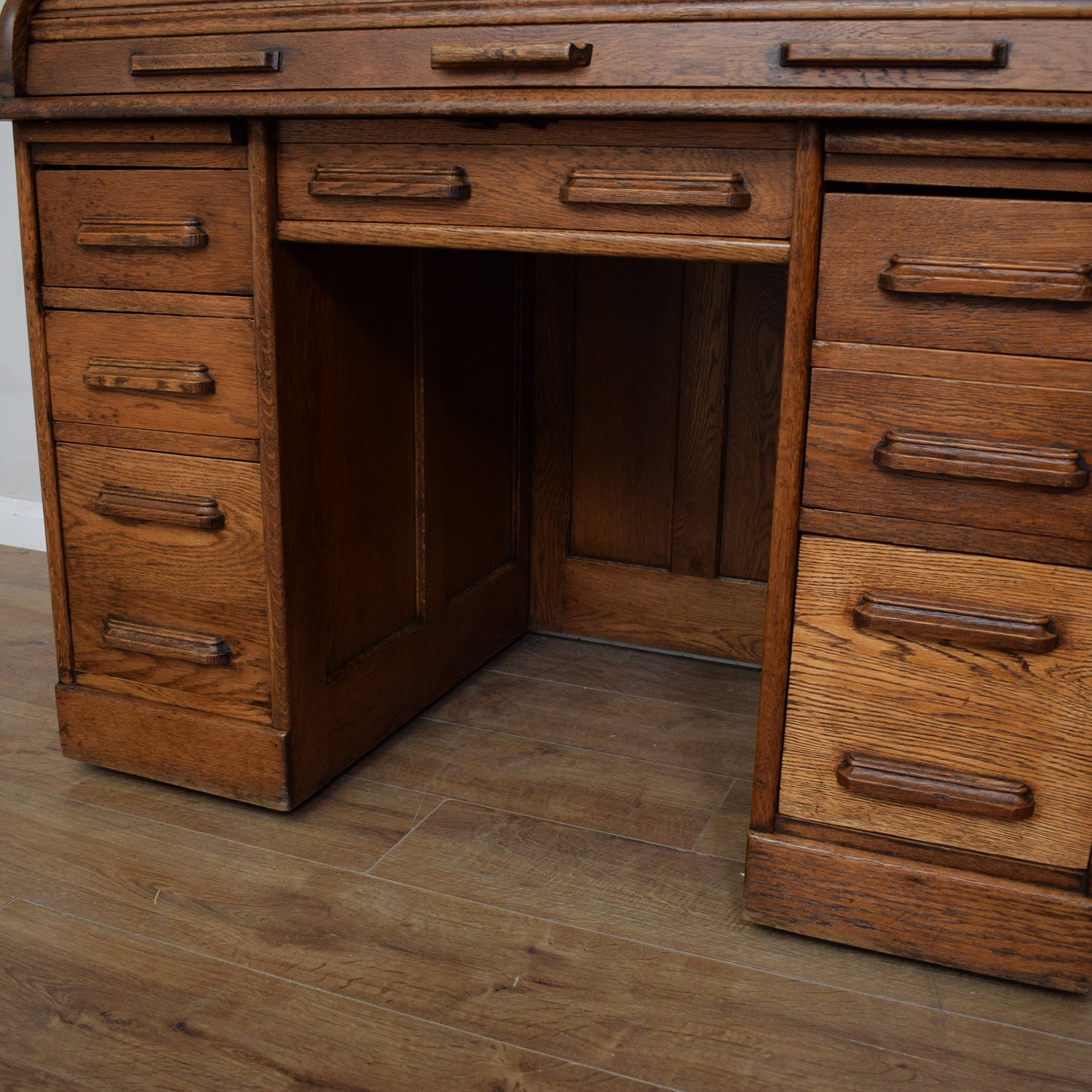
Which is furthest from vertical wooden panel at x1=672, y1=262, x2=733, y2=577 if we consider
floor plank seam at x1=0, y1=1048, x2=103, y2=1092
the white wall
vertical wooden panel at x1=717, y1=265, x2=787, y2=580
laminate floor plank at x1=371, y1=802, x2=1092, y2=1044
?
the white wall

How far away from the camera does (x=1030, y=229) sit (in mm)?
1106

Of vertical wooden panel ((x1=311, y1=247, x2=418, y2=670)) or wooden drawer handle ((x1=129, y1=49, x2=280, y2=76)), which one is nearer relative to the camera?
wooden drawer handle ((x1=129, y1=49, x2=280, y2=76))

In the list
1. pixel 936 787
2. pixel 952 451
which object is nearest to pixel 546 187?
pixel 952 451

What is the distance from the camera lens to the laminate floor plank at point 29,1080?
1106mm

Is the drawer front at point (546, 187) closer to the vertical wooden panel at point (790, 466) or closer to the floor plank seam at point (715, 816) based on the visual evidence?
the vertical wooden panel at point (790, 466)

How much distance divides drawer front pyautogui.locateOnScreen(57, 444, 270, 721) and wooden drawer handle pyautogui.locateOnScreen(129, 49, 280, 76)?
1.54ft

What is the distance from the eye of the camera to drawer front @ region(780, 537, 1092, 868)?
46.7 inches

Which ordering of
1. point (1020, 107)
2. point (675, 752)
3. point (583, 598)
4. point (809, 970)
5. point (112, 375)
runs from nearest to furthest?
point (1020, 107), point (809, 970), point (112, 375), point (675, 752), point (583, 598)

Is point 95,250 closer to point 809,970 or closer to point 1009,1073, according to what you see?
point 809,970

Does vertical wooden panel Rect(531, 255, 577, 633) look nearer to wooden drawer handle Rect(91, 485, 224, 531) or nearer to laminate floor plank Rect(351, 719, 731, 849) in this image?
laminate floor plank Rect(351, 719, 731, 849)

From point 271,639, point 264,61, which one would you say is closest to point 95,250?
point 264,61

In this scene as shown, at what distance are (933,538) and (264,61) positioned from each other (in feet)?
3.00

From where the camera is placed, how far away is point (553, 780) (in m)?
1.71

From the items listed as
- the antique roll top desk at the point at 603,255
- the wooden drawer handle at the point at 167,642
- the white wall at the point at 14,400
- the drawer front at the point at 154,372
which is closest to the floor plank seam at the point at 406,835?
the antique roll top desk at the point at 603,255
